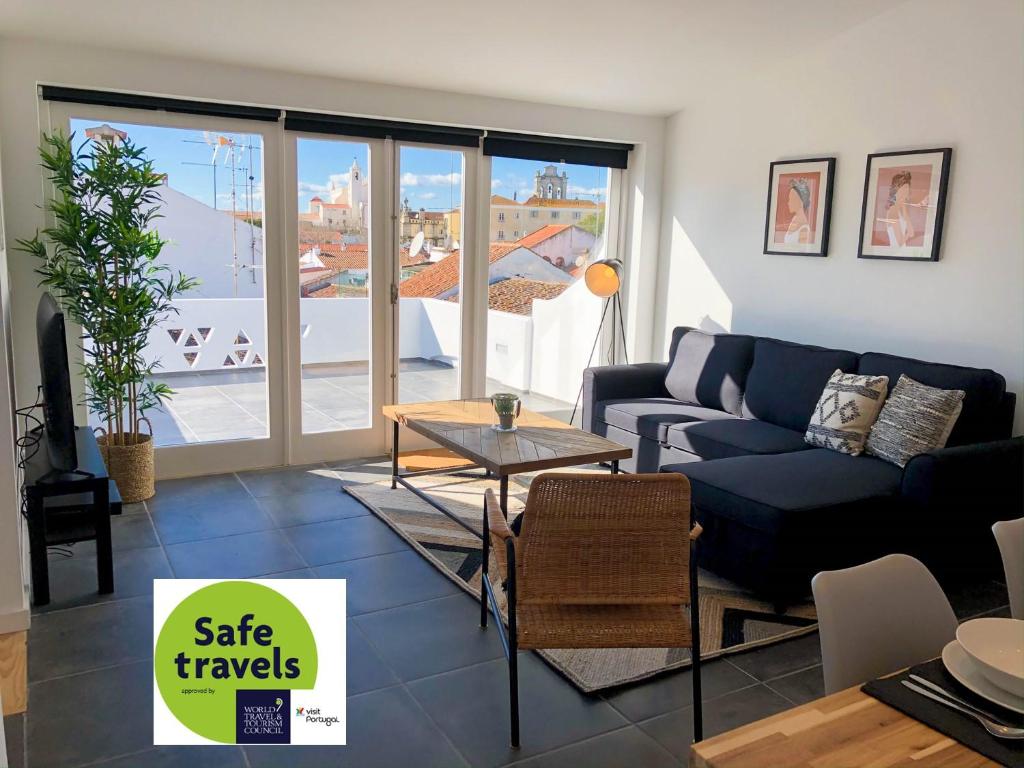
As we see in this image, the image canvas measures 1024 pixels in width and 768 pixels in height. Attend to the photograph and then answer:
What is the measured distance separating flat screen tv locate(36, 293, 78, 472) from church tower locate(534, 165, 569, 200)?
3.37 metres

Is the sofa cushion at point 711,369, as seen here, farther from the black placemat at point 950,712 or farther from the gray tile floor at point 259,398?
the black placemat at point 950,712

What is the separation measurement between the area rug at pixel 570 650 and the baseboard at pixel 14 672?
1578 millimetres

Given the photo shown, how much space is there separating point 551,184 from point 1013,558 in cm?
437

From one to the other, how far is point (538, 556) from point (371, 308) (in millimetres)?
3228

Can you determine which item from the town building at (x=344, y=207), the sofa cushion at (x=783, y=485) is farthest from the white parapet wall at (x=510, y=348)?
the sofa cushion at (x=783, y=485)

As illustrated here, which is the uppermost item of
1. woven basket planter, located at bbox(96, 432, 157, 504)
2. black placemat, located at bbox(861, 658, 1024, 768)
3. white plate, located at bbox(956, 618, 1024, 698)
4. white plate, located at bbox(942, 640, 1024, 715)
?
white plate, located at bbox(956, 618, 1024, 698)

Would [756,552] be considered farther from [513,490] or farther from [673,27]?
[673,27]

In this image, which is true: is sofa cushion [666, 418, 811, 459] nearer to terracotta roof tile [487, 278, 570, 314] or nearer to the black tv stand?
terracotta roof tile [487, 278, 570, 314]

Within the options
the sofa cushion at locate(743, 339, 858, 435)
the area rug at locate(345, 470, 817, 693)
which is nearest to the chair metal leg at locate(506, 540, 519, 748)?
the area rug at locate(345, 470, 817, 693)

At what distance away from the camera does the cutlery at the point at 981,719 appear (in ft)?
4.28

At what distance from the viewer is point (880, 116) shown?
4539 millimetres

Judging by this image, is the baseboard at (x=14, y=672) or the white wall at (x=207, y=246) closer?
the baseboard at (x=14, y=672)

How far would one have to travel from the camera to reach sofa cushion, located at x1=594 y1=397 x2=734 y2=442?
4.75 m

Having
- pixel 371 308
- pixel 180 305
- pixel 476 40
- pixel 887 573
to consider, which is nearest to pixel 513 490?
pixel 371 308
